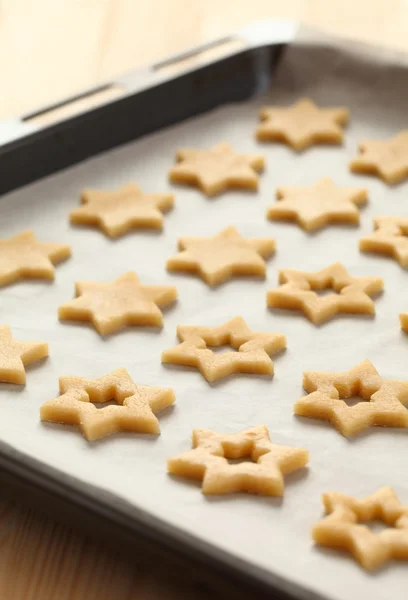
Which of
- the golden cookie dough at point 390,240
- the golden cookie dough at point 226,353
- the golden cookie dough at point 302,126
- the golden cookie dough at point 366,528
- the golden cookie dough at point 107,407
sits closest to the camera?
the golden cookie dough at point 366,528

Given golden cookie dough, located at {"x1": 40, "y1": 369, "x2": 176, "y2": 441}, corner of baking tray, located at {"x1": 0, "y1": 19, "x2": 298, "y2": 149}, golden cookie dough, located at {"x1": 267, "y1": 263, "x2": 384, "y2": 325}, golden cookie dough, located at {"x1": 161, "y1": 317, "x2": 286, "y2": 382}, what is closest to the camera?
golden cookie dough, located at {"x1": 40, "y1": 369, "x2": 176, "y2": 441}

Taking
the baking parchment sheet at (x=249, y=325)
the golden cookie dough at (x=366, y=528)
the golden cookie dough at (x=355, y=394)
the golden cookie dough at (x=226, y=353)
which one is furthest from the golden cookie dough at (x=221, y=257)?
the golden cookie dough at (x=366, y=528)

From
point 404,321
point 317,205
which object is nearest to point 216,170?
point 317,205

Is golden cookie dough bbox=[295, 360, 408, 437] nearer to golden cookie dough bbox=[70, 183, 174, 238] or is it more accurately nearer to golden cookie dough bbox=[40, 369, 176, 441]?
golden cookie dough bbox=[40, 369, 176, 441]

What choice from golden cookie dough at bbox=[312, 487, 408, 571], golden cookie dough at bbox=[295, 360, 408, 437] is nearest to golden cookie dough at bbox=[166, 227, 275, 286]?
golden cookie dough at bbox=[295, 360, 408, 437]

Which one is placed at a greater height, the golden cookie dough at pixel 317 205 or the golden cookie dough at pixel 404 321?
the golden cookie dough at pixel 404 321

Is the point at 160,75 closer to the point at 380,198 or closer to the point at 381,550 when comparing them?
the point at 380,198

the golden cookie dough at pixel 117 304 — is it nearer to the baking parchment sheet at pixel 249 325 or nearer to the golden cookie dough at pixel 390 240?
the baking parchment sheet at pixel 249 325

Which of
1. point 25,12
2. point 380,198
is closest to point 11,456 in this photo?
point 380,198
